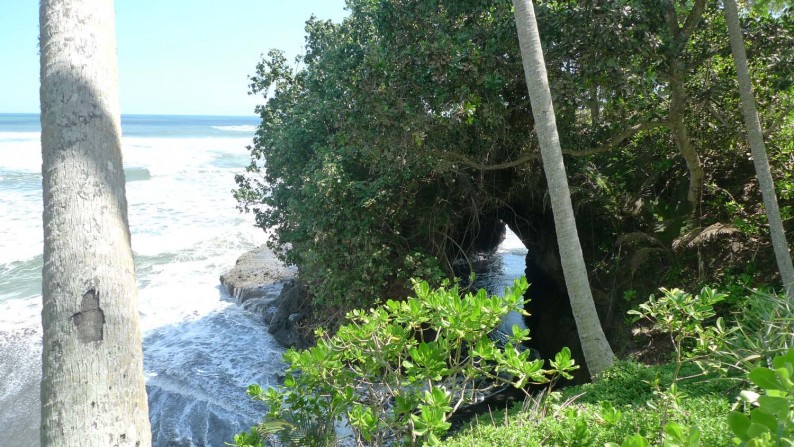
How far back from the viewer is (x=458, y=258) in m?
12.3

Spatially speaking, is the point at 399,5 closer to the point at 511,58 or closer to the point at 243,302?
the point at 511,58

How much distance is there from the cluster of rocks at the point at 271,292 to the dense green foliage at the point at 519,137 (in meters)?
2.18

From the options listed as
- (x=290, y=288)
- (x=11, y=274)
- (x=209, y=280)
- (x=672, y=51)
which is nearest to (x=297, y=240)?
(x=290, y=288)

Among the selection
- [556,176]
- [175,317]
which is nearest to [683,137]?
[556,176]

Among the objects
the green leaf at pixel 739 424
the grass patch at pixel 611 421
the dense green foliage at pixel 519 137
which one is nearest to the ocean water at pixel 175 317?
the dense green foliage at pixel 519 137

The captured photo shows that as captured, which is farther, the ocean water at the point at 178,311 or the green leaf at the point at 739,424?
the ocean water at the point at 178,311

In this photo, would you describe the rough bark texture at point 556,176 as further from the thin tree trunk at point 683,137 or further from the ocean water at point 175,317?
the ocean water at point 175,317

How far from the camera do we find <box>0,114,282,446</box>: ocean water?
32.6 ft

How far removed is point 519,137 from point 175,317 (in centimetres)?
988

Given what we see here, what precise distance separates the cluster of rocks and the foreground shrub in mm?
6916

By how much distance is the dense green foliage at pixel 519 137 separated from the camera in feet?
24.1

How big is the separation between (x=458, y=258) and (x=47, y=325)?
1026 centimetres

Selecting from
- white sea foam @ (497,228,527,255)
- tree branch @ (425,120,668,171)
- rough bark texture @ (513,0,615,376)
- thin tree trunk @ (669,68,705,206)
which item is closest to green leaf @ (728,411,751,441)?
rough bark texture @ (513,0,615,376)

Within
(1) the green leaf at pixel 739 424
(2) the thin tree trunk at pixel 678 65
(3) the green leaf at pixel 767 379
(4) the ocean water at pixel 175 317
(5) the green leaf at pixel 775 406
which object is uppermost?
(2) the thin tree trunk at pixel 678 65
